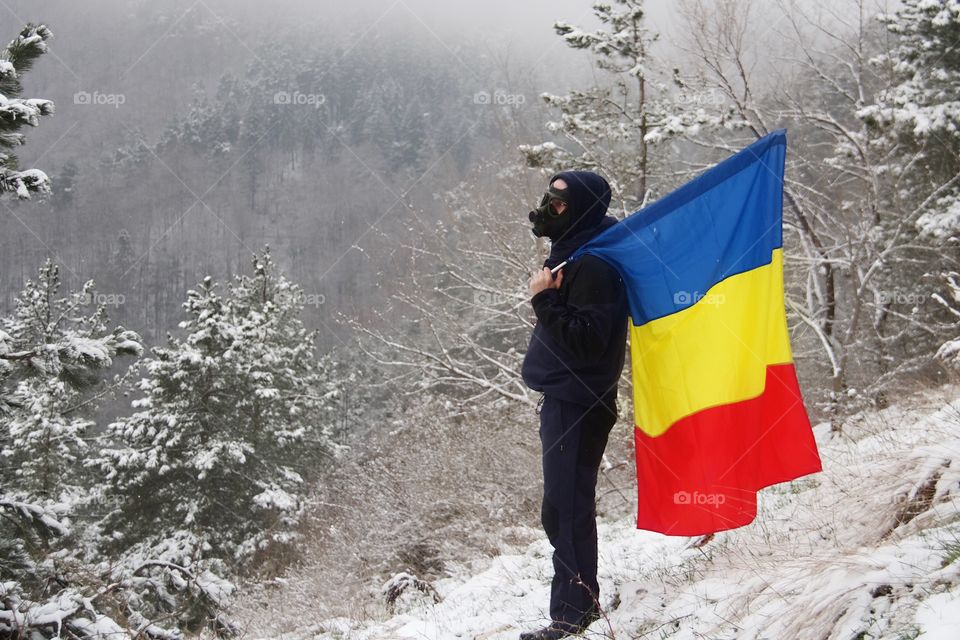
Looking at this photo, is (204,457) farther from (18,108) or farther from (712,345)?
(712,345)

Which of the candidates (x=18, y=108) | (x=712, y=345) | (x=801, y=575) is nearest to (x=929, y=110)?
(x=712, y=345)

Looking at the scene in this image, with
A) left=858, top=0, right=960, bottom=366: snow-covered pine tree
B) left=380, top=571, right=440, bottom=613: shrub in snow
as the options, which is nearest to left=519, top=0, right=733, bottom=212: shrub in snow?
left=858, top=0, right=960, bottom=366: snow-covered pine tree

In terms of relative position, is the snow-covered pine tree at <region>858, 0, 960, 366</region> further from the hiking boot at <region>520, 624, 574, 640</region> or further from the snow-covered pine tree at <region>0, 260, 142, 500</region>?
the snow-covered pine tree at <region>0, 260, 142, 500</region>

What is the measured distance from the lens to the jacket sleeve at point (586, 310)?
342cm

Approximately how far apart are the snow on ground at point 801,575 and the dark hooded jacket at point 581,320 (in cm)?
94

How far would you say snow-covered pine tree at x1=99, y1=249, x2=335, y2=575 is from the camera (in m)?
22.1

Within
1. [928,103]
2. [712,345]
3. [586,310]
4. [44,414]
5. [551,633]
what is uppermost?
[928,103]

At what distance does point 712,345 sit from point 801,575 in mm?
1189

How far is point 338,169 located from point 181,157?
2997 cm

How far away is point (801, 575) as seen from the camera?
280 centimetres

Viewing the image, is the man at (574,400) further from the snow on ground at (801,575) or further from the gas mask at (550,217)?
the snow on ground at (801,575)

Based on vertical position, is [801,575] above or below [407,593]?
above

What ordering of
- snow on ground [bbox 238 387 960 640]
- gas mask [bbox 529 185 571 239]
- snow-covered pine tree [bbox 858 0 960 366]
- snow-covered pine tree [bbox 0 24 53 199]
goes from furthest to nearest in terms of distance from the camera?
snow-covered pine tree [bbox 858 0 960 366], snow-covered pine tree [bbox 0 24 53 199], gas mask [bbox 529 185 571 239], snow on ground [bbox 238 387 960 640]

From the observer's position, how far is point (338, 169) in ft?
492
